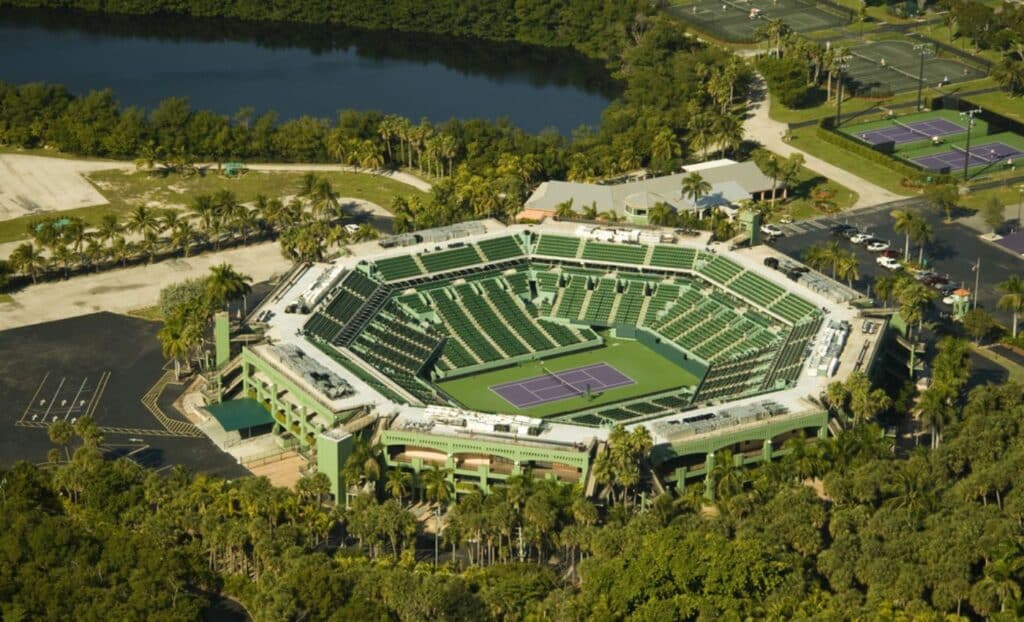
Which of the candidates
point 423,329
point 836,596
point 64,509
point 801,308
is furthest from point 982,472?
point 64,509

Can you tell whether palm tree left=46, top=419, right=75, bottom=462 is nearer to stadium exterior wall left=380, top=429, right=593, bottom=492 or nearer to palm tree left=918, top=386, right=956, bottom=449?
stadium exterior wall left=380, top=429, right=593, bottom=492

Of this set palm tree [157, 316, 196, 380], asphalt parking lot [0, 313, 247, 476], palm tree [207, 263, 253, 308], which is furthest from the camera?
palm tree [207, 263, 253, 308]

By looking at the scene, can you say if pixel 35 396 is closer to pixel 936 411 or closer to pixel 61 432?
pixel 61 432

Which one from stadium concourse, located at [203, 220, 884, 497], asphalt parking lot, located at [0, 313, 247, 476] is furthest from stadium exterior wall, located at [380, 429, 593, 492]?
asphalt parking lot, located at [0, 313, 247, 476]

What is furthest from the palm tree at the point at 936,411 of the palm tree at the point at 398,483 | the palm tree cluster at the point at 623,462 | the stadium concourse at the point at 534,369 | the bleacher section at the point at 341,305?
the bleacher section at the point at 341,305

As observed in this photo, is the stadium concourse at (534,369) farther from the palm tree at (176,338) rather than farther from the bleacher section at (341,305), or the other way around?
the palm tree at (176,338)

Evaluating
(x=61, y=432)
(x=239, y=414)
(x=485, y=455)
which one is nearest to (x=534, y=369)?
(x=485, y=455)
